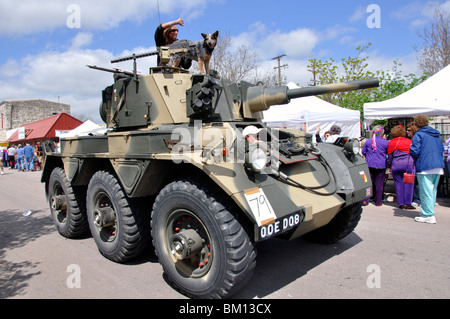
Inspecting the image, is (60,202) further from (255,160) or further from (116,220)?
(255,160)

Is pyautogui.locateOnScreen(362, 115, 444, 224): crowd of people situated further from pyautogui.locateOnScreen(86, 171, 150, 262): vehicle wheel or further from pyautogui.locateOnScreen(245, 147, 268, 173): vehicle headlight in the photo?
pyautogui.locateOnScreen(86, 171, 150, 262): vehicle wheel

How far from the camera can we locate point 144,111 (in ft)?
15.3

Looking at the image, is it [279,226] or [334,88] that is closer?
[279,226]

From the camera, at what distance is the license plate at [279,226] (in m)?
2.89

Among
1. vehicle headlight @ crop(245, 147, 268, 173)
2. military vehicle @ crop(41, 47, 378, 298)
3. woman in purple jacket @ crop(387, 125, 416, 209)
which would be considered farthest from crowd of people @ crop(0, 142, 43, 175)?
vehicle headlight @ crop(245, 147, 268, 173)

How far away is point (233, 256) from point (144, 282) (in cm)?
141

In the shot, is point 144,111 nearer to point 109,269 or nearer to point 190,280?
point 109,269

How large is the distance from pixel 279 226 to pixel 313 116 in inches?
374

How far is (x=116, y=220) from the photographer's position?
14.2 feet

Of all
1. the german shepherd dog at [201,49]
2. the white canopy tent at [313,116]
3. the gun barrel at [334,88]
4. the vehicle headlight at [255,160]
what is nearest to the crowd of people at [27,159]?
the white canopy tent at [313,116]

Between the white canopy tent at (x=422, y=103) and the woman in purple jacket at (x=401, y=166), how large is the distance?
1.64 meters

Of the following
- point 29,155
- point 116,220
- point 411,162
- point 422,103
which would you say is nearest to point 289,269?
point 116,220

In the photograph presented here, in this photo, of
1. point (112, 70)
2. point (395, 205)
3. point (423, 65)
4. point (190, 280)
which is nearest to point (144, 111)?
point (112, 70)

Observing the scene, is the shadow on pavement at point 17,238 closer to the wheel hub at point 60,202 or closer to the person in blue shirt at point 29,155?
the wheel hub at point 60,202
